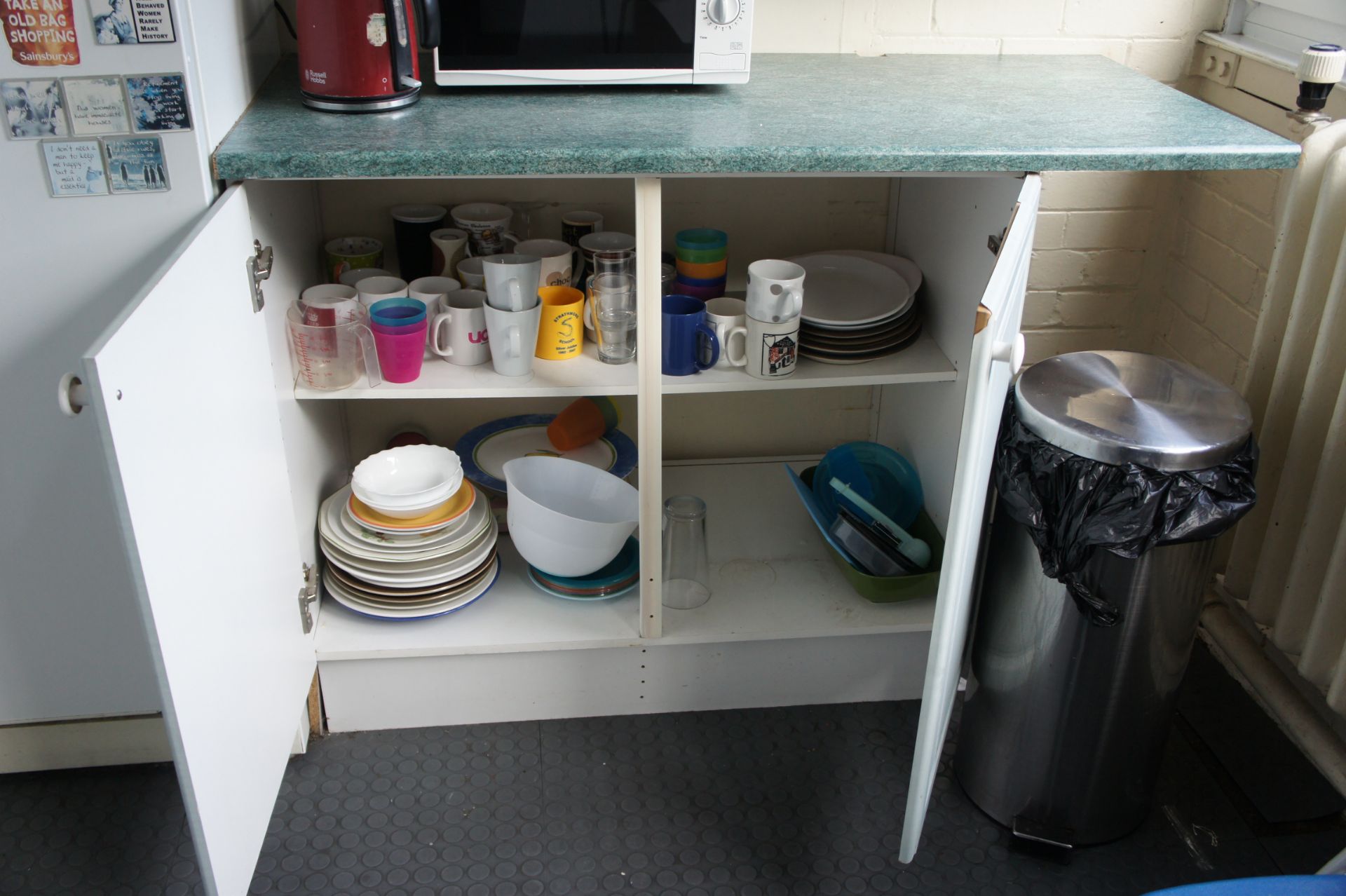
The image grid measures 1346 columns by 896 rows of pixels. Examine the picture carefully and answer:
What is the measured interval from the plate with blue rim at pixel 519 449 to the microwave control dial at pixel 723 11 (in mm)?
738

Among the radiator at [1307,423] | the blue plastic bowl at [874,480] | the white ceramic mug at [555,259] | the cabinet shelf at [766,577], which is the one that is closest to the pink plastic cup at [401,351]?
the white ceramic mug at [555,259]

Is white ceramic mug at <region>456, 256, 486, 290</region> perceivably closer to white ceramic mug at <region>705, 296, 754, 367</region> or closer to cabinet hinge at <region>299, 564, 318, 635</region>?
white ceramic mug at <region>705, 296, 754, 367</region>

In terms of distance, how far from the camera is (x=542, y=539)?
1.72m

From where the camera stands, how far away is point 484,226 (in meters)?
1.80

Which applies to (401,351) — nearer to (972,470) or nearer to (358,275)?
(358,275)

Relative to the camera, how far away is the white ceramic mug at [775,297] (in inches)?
62.7

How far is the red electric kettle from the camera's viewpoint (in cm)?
144

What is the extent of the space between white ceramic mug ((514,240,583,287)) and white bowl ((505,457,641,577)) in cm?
30

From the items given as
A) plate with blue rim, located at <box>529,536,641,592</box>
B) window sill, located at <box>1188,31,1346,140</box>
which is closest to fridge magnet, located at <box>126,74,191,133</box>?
plate with blue rim, located at <box>529,536,641,592</box>

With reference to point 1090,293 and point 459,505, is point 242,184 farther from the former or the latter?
point 1090,293

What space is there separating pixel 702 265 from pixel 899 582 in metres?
0.61

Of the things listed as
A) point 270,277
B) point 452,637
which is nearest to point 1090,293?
point 452,637

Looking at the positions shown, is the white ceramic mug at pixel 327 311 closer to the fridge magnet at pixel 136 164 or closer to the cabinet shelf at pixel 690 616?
the fridge magnet at pixel 136 164

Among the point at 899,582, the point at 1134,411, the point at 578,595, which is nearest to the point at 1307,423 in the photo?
the point at 1134,411
